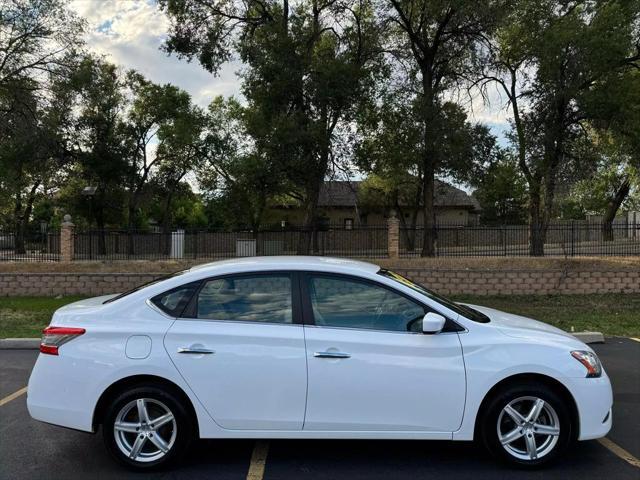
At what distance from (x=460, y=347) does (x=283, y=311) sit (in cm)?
135

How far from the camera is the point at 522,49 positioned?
18984 millimetres

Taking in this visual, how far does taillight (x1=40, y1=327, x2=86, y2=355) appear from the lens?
161 inches

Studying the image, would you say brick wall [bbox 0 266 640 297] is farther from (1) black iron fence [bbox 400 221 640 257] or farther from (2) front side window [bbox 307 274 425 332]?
(2) front side window [bbox 307 274 425 332]

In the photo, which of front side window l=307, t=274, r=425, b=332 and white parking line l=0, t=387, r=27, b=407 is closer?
front side window l=307, t=274, r=425, b=332

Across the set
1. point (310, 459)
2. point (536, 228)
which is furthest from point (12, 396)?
point (536, 228)

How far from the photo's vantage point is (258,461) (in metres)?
4.22

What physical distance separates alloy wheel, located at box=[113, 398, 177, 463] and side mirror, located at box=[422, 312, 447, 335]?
197 centimetres

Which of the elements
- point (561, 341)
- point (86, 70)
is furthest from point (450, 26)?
point (561, 341)

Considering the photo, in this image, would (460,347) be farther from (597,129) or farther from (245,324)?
(597,129)

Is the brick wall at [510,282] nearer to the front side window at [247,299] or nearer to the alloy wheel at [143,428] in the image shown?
the front side window at [247,299]

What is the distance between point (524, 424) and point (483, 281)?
36.4ft

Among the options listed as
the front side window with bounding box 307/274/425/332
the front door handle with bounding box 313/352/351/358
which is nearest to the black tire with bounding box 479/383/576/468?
the front side window with bounding box 307/274/425/332

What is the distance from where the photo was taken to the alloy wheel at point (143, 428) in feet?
13.0

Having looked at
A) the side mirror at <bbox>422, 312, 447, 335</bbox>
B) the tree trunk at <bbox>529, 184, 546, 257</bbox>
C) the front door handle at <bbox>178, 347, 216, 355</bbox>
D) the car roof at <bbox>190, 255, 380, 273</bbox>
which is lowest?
the front door handle at <bbox>178, 347, 216, 355</bbox>
